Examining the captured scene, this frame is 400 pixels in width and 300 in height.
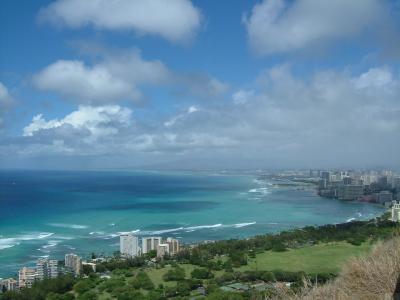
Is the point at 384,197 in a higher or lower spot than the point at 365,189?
lower

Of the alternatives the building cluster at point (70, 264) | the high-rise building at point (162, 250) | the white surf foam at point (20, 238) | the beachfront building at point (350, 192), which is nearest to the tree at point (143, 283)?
the building cluster at point (70, 264)

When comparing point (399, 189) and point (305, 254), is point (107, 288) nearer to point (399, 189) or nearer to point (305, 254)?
point (305, 254)

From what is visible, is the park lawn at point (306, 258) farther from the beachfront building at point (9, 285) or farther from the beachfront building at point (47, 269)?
the beachfront building at point (9, 285)

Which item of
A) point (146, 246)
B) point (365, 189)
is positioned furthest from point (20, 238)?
point (365, 189)

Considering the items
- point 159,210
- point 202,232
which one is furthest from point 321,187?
point 202,232

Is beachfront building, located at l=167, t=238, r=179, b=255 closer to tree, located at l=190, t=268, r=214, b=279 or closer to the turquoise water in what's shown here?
the turquoise water

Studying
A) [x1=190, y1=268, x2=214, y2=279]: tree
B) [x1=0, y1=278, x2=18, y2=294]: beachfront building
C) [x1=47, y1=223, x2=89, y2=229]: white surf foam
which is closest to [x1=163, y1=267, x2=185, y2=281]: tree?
[x1=190, y1=268, x2=214, y2=279]: tree

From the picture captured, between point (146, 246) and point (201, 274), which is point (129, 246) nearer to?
point (146, 246)
